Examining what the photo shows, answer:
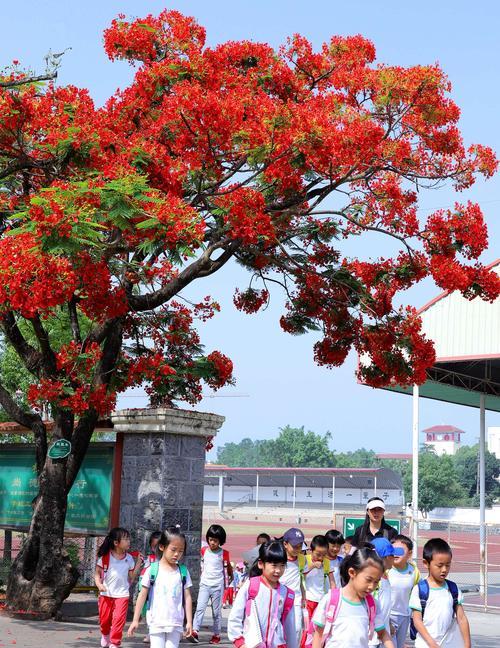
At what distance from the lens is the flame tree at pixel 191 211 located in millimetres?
10617

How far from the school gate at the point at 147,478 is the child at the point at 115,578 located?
8.53ft

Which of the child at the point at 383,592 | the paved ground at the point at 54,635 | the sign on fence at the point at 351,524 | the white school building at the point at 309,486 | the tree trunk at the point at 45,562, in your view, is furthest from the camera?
the white school building at the point at 309,486

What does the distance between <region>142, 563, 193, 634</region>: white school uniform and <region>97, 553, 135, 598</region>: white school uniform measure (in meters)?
1.65

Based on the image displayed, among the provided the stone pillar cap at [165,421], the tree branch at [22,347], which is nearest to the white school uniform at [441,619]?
the stone pillar cap at [165,421]

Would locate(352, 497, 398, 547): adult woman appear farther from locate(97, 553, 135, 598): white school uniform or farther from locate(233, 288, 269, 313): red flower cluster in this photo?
locate(233, 288, 269, 313): red flower cluster

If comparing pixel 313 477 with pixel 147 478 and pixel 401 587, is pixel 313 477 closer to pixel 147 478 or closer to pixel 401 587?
pixel 147 478

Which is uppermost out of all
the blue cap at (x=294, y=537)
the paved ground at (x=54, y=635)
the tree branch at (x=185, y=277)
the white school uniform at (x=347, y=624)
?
the tree branch at (x=185, y=277)

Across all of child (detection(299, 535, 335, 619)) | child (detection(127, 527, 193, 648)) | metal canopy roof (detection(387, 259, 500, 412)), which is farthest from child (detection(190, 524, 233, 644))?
metal canopy roof (detection(387, 259, 500, 412))

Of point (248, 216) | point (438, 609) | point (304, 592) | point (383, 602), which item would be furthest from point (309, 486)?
point (438, 609)

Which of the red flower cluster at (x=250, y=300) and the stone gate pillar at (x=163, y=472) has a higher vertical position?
the red flower cluster at (x=250, y=300)

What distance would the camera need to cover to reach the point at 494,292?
42.0ft

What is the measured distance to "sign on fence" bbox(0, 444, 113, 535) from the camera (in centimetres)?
1352

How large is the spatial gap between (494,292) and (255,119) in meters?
3.87

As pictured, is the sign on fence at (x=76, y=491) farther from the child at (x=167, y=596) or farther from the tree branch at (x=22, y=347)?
the child at (x=167, y=596)
